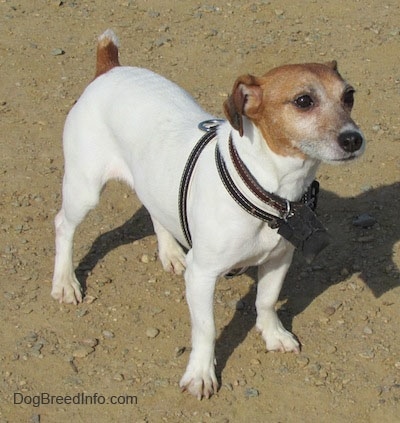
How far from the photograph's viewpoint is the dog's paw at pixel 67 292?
5469mm

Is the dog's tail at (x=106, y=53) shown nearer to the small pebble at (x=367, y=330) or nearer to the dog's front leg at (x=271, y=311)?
the dog's front leg at (x=271, y=311)

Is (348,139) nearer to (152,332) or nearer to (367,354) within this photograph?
(367,354)

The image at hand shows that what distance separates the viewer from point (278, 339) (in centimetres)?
508

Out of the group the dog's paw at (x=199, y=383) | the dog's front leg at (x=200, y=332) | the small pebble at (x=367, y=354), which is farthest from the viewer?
the small pebble at (x=367, y=354)

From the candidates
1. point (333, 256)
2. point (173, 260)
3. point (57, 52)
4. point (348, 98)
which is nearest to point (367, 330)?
point (333, 256)

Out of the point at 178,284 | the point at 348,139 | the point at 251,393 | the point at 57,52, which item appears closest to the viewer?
the point at 348,139

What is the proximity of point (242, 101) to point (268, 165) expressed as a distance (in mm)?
323

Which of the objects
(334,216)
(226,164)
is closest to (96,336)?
(226,164)

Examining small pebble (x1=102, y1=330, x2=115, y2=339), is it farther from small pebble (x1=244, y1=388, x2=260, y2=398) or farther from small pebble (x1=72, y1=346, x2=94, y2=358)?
small pebble (x1=244, y1=388, x2=260, y2=398)

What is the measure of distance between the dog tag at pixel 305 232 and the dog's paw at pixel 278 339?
0.92m

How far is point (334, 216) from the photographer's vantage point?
20.4 feet

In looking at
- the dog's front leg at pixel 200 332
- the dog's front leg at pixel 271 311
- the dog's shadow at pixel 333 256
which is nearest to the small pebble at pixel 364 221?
the dog's shadow at pixel 333 256

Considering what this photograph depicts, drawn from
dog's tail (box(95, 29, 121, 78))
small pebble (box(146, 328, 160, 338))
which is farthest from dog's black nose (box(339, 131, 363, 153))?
dog's tail (box(95, 29, 121, 78))

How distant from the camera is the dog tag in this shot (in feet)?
13.9
